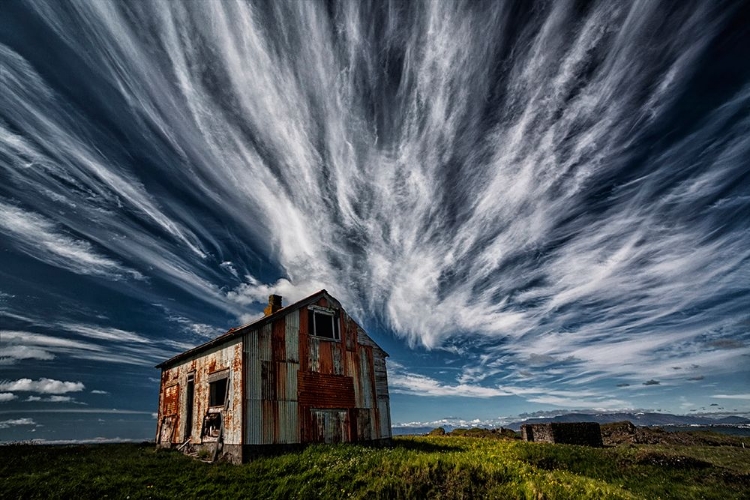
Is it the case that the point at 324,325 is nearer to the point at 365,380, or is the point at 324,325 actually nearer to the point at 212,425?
the point at 365,380

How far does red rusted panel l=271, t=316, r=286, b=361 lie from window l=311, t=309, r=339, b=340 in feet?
7.91

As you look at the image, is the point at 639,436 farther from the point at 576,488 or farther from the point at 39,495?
the point at 39,495

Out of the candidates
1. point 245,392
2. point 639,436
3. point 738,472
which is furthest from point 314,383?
point 639,436

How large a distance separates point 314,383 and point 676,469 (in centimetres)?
2129

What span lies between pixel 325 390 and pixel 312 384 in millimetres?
1067

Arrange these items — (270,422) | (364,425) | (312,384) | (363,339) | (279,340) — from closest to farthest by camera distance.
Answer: (270,422)
(279,340)
(312,384)
(364,425)
(363,339)

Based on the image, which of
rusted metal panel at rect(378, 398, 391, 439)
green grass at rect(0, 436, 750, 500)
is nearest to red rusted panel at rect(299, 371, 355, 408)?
green grass at rect(0, 436, 750, 500)

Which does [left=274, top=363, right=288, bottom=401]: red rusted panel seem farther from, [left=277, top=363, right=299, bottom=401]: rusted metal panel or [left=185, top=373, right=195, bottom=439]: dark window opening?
[left=185, top=373, right=195, bottom=439]: dark window opening

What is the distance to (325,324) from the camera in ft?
77.5

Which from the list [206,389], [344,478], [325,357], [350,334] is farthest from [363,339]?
[344,478]

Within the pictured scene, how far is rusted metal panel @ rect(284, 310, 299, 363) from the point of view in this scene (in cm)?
2072

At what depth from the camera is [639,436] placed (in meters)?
38.3

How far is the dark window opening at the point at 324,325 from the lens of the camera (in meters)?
23.0

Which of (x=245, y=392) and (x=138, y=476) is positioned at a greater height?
(x=245, y=392)
